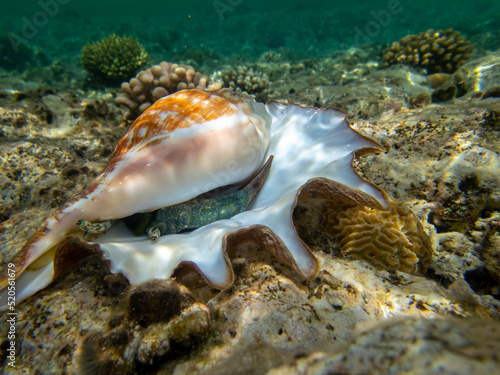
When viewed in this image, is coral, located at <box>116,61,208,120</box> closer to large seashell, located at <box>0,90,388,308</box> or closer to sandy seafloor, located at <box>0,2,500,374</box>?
sandy seafloor, located at <box>0,2,500,374</box>

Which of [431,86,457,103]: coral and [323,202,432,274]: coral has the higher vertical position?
[431,86,457,103]: coral

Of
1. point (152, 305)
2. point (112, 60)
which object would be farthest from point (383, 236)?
point (112, 60)

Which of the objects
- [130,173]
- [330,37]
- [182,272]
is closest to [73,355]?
[182,272]

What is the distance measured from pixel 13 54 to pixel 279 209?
17.3m

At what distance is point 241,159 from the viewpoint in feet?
6.66

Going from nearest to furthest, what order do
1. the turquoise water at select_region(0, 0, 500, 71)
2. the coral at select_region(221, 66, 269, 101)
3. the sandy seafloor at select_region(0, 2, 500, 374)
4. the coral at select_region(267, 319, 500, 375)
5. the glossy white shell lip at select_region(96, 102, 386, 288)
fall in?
the coral at select_region(267, 319, 500, 375), the sandy seafloor at select_region(0, 2, 500, 374), the glossy white shell lip at select_region(96, 102, 386, 288), the coral at select_region(221, 66, 269, 101), the turquoise water at select_region(0, 0, 500, 71)

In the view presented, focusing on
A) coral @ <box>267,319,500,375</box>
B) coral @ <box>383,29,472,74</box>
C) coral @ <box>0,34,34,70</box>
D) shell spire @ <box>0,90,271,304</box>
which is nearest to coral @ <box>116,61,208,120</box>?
shell spire @ <box>0,90,271,304</box>

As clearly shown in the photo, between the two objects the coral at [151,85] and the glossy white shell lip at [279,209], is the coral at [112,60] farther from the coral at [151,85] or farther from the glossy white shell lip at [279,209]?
the glossy white shell lip at [279,209]

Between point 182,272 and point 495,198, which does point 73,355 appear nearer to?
point 182,272

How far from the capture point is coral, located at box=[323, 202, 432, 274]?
5.60 ft

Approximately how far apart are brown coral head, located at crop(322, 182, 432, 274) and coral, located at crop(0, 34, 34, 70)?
53.3 ft

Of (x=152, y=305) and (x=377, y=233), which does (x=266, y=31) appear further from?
(x=152, y=305)

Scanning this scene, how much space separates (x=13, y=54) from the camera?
38.7 ft

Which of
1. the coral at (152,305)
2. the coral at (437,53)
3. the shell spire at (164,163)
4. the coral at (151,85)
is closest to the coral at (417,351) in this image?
the coral at (152,305)
